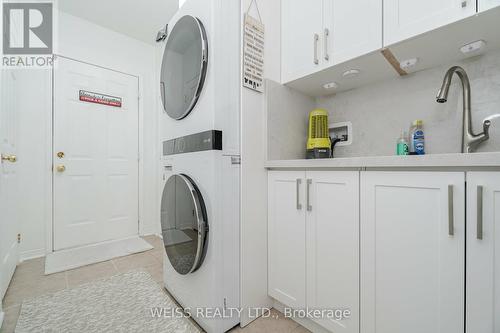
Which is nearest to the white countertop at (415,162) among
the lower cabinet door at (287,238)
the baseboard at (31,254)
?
the lower cabinet door at (287,238)

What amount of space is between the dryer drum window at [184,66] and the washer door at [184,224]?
478 mm

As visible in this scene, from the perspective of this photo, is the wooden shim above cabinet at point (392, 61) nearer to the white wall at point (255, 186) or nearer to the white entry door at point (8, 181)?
the white wall at point (255, 186)

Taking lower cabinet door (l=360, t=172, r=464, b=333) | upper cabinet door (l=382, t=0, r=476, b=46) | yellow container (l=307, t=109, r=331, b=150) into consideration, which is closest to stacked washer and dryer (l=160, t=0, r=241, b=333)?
yellow container (l=307, t=109, r=331, b=150)

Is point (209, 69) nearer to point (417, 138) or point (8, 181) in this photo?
point (417, 138)

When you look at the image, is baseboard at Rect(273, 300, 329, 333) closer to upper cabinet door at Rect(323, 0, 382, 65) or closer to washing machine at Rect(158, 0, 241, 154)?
washing machine at Rect(158, 0, 241, 154)

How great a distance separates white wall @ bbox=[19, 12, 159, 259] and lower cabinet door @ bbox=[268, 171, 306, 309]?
2268mm

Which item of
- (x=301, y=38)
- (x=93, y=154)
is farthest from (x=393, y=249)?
(x=93, y=154)

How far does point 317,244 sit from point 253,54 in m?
1.16

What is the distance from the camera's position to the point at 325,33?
1.25m

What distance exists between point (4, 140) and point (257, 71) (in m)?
2.00

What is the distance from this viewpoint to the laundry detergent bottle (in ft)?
4.05

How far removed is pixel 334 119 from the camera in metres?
1.67

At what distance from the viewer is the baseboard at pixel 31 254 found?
2.13 m

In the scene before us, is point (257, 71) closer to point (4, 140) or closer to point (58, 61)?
point (4, 140)
